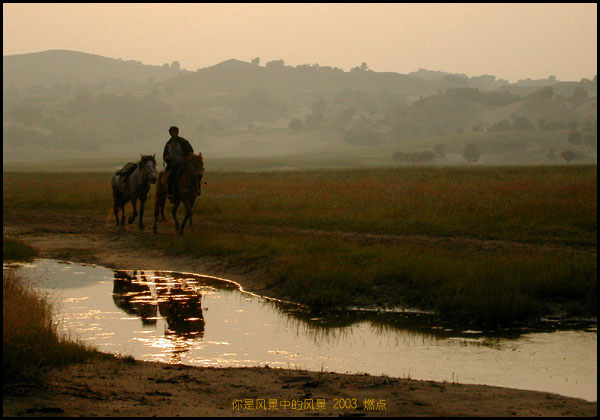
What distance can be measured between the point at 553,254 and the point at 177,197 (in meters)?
11.1

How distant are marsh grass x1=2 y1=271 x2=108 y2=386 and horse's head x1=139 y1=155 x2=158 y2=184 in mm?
13656

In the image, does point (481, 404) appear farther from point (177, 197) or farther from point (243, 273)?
point (177, 197)

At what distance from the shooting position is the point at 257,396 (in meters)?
8.67

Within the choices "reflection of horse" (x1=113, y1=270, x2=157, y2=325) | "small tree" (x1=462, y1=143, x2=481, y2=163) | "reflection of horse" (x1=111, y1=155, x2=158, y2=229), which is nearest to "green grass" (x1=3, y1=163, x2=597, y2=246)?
"reflection of horse" (x1=111, y1=155, x2=158, y2=229)

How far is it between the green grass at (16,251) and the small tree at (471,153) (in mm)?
163339

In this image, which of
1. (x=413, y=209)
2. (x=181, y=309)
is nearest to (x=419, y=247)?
(x=181, y=309)

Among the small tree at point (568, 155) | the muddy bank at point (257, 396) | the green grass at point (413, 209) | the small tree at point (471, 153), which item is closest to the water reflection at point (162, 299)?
the muddy bank at point (257, 396)

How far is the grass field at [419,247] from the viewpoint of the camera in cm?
1433

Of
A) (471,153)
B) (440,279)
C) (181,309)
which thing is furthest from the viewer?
(471,153)

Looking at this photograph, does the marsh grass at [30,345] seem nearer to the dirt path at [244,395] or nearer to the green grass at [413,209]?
the dirt path at [244,395]

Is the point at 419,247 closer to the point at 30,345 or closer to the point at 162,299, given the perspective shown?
the point at 162,299

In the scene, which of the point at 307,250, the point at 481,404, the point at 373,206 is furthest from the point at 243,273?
A: the point at 373,206

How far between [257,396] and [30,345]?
285cm

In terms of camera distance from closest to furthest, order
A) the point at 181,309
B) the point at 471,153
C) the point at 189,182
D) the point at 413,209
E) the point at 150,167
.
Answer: the point at 181,309 → the point at 189,182 → the point at 150,167 → the point at 413,209 → the point at 471,153
